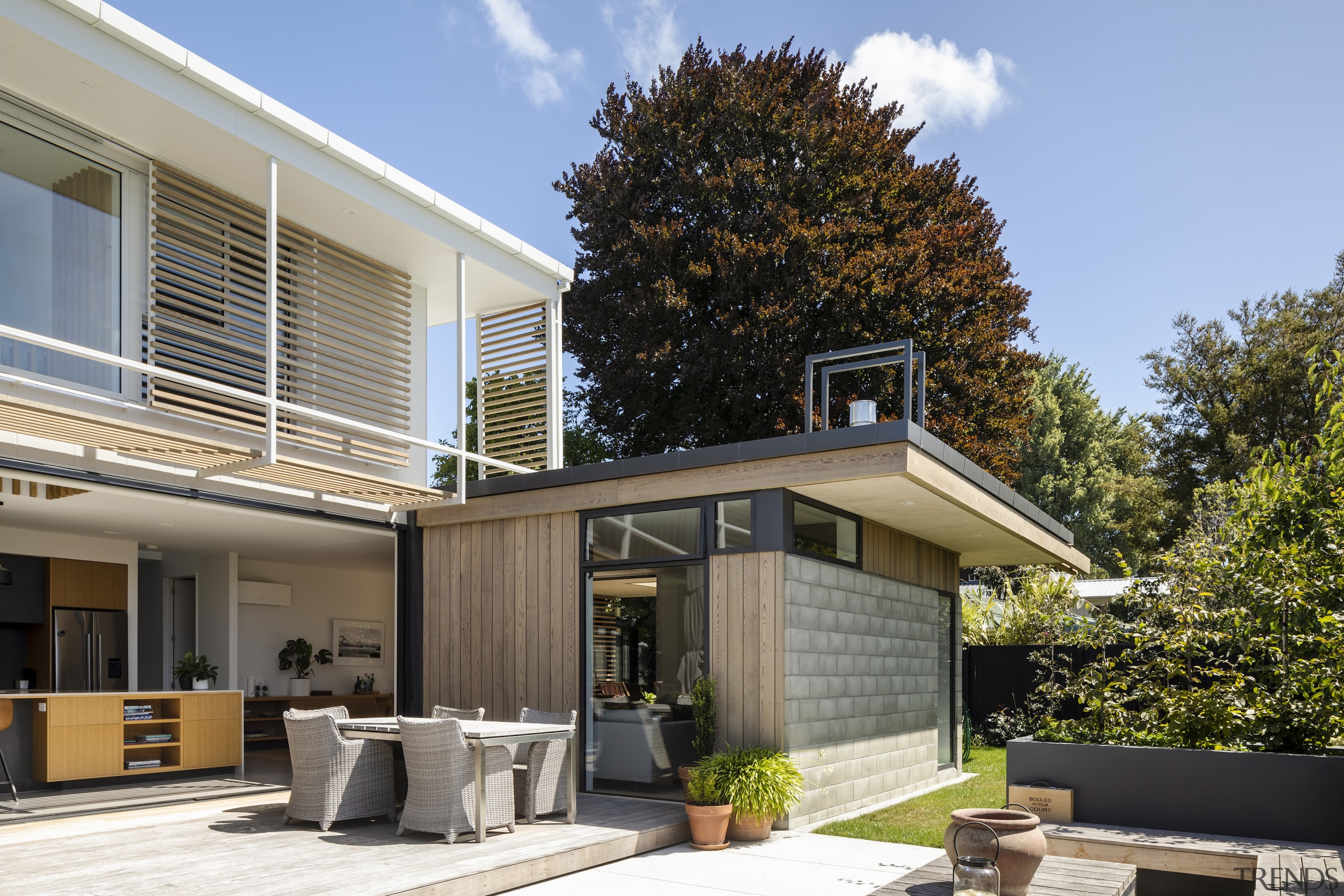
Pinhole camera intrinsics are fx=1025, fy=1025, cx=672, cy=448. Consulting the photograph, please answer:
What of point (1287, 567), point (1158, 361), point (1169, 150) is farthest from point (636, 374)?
point (1158, 361)

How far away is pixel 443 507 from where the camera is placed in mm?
9742

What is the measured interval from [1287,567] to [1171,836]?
1.76m

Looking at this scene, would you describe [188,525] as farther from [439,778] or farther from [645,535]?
[439,778]

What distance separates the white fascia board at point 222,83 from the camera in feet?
22.9

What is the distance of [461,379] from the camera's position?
28.4 feet

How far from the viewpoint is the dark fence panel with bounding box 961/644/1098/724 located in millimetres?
13720

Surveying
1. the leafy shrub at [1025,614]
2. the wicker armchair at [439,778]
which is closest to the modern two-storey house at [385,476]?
the wicker armchair at [439,778]

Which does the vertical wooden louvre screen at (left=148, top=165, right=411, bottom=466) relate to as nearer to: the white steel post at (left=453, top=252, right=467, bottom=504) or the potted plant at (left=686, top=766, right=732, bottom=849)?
the white steel post at (left=453, top=252, right=467, bottom=504)

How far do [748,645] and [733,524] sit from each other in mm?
934

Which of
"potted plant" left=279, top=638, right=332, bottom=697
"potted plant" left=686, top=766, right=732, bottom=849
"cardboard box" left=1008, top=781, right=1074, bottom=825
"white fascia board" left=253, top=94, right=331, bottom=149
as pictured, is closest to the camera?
"cardboard box" left=1008, top=781, right=1074, bottom=825

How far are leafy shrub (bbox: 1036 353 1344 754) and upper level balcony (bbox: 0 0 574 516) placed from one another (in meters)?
5.26

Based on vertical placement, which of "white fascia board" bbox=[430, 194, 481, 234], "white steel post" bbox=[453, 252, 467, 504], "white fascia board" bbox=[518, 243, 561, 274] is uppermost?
"white fascia board" bbox=[430, 194, 481, 234]

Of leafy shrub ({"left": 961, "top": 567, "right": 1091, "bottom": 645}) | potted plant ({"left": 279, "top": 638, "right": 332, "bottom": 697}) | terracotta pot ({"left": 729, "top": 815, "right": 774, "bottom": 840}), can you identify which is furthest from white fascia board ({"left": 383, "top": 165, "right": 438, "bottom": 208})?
leafy shrub ({"left": 961, "top": 567, "right": 1091, "bottom": 645})

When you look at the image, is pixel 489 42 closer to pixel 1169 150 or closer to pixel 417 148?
pixel 417 148
